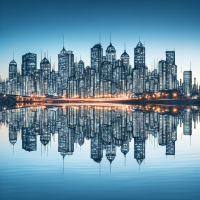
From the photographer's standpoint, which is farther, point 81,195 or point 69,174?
point 69,174

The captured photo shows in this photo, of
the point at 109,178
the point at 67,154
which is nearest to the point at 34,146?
the point at 67,154

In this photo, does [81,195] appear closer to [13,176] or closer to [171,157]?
[13,176]

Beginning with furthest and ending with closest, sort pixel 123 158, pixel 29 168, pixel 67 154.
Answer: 1. pixel 67 154
2. pixel 123 158
3. pixel 29 168

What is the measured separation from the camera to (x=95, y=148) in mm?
25359

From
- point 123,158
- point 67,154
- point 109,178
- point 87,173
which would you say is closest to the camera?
point 109,178

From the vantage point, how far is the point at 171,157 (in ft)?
70.5

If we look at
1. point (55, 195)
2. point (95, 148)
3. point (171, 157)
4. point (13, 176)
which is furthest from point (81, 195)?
Result: point (95, 148)

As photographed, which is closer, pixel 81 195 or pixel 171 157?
pixel 81 195

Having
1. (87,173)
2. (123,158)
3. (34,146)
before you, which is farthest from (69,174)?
(34,146)

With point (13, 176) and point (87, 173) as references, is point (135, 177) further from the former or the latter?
point (13, 176)

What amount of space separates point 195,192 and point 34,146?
17.0 m

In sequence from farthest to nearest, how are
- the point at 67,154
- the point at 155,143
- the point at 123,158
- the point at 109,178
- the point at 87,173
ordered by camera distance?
1. the point at 155,143
2. the point at 67,154
3. the point at 123,158
4. the point at 87,173
5. the point at 109,178

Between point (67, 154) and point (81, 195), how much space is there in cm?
974

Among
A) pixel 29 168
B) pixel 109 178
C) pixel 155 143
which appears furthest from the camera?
pixel 155 143
